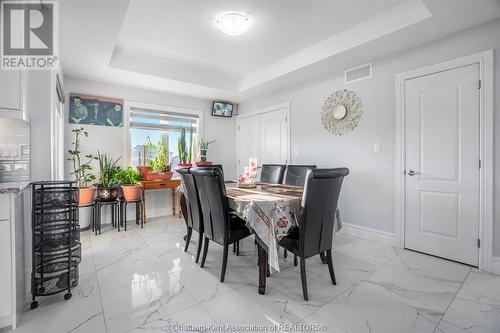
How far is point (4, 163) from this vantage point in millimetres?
1926

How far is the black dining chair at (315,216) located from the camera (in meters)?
1.72

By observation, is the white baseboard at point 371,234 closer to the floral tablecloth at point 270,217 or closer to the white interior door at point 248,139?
the floral tablecloth at point 270,217

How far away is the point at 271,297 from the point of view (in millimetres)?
1821

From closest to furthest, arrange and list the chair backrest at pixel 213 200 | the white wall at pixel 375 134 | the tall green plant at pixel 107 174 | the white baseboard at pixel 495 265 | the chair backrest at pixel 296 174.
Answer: the chair backrest at pixel 213 200
the white baseboard at pixel 495 265
the white wall at pixel 375 134
the chair backrest at pixel 296 174
the tall green plant at pixel 107 174

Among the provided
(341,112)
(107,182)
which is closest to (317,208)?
(341,112)

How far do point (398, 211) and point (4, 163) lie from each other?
3.90 metres

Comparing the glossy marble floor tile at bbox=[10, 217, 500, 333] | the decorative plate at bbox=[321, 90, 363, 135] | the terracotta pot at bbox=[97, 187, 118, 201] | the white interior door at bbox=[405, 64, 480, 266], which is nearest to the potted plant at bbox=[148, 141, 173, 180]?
the terracotta pot at bbox=[97, 187, 118, 201]

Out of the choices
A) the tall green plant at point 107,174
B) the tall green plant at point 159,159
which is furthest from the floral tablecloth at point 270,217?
the tall green plant at point 159,159

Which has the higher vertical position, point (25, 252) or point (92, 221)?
point (25, 252)

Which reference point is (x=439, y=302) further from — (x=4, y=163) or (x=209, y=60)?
(x=209, y=60)

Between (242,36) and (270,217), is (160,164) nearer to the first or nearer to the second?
(242,36)

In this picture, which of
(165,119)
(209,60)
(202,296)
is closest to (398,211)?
(202,296)

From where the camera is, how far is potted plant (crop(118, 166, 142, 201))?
11.9ft

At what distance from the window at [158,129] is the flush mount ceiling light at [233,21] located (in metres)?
2.41
